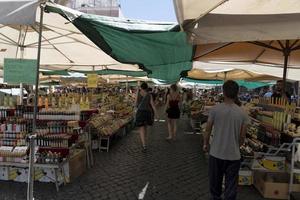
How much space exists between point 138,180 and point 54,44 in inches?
153

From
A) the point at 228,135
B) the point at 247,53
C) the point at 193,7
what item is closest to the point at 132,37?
the point at 193,7

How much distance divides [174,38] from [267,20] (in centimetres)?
120

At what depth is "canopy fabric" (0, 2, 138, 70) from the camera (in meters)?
6.78

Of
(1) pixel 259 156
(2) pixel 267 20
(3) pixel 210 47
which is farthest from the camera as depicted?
(3) pixel 210 47

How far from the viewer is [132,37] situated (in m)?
4.93

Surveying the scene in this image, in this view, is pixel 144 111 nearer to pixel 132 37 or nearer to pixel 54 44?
pixel 54 44

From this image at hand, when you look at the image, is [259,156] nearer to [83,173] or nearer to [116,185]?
[116,185]

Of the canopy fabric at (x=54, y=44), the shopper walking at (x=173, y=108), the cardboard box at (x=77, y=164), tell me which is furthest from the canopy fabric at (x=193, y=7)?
the shopper walking at (x=173, y=108)

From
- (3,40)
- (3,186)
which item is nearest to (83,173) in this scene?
(3,186)

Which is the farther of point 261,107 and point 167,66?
point 261,107

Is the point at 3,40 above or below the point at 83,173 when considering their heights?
above

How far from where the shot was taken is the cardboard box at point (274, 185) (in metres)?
6.04

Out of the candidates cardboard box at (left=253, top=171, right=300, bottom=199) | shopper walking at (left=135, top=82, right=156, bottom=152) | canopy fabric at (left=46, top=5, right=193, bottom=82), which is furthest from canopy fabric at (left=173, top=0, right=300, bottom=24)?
shopper walking at (left=135, top=82, right=156, bottom=152)

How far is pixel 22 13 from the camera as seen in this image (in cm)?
395
